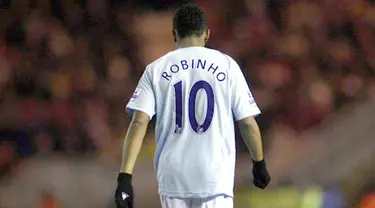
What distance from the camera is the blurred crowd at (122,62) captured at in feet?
10.6

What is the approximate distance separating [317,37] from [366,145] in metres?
0.53

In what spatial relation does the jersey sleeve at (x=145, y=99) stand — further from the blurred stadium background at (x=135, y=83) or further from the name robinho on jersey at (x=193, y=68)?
the blurred stadium background at (x=135, y=83)

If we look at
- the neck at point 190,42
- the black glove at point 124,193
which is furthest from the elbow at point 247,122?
the black glove at point 124,193

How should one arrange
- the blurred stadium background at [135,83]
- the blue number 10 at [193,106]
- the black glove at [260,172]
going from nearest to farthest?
the blue number 10 at [193,106], the black glove at [260,172], the blurred stadium background at [135,83]

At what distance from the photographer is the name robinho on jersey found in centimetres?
192

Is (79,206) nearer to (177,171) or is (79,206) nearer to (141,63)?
(141,63)

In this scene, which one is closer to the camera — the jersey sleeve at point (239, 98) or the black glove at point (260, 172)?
the jersey sleeve at point (239, 98)

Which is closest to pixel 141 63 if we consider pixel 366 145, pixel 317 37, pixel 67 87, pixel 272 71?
pixel 67 87

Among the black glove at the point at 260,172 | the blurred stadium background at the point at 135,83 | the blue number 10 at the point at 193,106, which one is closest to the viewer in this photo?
the blue number 10 at the point at 193,106

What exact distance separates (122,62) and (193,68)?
142 centimetres

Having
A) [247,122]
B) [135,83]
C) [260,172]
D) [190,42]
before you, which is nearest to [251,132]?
[247,122]

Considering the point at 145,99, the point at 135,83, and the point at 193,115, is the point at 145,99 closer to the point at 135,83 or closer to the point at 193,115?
the point at 193,115

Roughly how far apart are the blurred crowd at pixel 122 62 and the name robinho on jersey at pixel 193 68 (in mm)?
1327

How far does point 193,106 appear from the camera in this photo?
1906mm
